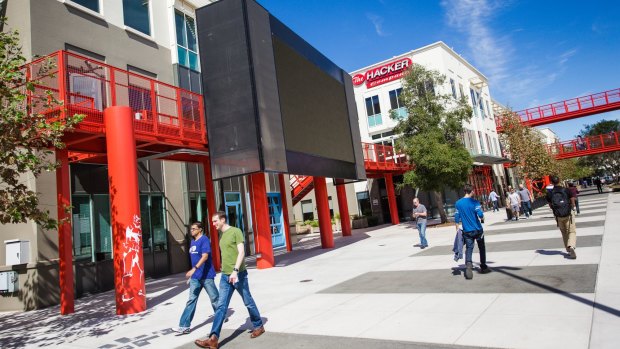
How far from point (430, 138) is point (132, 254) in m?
18.1

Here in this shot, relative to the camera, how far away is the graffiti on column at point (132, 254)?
358 inches

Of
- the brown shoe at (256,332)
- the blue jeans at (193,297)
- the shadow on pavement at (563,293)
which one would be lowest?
the shadow on pavement at (563,293)

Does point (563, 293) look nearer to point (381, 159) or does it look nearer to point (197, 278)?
point (197, 278)

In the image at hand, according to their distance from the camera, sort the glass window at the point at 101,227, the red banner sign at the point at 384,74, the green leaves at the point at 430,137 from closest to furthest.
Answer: the glass window at the point at 101,227 → the green leaves at the point at 430,137 → the red banner sign at the point at 384,74

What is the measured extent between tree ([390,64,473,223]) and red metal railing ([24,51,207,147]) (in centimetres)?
1371

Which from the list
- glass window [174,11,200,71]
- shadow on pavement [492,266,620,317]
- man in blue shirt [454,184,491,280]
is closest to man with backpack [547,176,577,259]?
shadow on pavement [492,266,620,317]

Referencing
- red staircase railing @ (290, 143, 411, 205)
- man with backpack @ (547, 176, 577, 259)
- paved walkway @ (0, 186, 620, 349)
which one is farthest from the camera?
red staircase railing @ (290, 143, 411, 205)

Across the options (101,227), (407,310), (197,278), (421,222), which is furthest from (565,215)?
(101,227)

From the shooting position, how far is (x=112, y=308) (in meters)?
10.0

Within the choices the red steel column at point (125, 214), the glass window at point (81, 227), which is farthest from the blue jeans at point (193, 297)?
the glass window at point (81, 227)

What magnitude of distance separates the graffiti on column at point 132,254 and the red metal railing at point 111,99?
269cm

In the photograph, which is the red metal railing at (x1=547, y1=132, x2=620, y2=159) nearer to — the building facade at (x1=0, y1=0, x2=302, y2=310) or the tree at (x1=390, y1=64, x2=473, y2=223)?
the tree at (x1=390, y1=64, x2=473, y2=223)

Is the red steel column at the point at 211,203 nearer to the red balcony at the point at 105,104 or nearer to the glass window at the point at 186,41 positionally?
the red balcony at the point at 105,104

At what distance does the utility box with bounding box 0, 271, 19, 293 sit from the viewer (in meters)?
11.5
